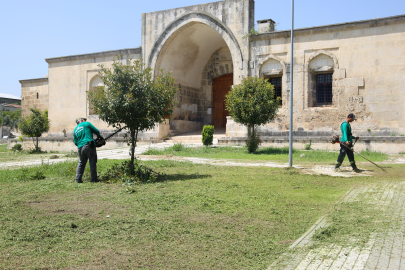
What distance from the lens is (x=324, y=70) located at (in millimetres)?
17594

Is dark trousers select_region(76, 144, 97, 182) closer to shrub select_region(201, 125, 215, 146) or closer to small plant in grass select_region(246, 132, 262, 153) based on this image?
small plant in grass select_region(246, 132, 262, 153)

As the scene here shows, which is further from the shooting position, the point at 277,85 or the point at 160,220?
the point at 277,85

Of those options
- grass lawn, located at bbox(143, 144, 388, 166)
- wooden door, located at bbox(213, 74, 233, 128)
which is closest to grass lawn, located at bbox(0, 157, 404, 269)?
grass lawn, located at bbox(143, 144, 388, 166)

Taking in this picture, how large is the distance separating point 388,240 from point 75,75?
23.2m

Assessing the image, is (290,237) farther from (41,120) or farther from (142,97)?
(41,120)

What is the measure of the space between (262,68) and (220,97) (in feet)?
17.8

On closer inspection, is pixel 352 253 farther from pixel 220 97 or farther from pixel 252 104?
pixel 220 97

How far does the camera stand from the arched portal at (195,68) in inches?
848

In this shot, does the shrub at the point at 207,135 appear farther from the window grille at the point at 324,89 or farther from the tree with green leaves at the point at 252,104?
Result: the window grille at the point at 324,89

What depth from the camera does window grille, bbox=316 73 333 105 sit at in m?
18.0

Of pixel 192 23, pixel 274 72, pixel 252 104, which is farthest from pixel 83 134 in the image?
pixel 192 23

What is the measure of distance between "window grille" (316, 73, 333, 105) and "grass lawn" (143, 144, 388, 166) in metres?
3.53

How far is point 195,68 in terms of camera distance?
2369 centimetres

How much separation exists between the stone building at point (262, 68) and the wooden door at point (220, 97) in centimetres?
7
